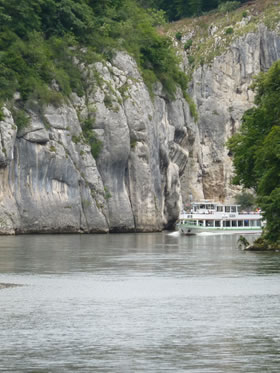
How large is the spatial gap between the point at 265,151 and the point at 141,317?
3387cm

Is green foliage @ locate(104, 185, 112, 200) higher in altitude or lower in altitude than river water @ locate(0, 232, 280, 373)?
higher

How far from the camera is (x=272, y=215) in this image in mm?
63625

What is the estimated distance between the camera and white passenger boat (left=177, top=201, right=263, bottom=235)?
414 feet

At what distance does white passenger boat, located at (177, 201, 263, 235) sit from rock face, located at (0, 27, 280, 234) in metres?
6.94

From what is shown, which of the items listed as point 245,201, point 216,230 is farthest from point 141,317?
point 245,201

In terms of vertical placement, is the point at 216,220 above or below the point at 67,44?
below

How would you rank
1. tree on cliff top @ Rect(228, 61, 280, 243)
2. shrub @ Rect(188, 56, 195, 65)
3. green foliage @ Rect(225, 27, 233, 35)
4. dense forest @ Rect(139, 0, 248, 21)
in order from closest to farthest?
tree on cliff top @ Rect(228, 61, 280, 243) < green foliage @ Rect(225, 27, 233, 35) < shrub @ Rect(188, 56, 195, 65) < dense forest @ Rect(139, 0, 248, 21)

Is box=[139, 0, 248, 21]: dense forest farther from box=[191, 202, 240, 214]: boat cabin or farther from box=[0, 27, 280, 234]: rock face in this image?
box=[191, 202, 240, 214]: boat cabin

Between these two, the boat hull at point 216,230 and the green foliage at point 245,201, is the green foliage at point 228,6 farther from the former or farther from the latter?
the boat hull at point 216,230

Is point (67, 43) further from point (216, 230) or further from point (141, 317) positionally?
point (141, 317)

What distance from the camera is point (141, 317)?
33188 millimetres

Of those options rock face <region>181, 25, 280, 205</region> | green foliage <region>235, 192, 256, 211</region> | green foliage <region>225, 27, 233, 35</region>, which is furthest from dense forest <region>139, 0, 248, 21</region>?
green foliage <region>235, 192, 256, 211</region>

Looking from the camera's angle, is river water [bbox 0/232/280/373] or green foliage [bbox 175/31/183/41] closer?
river water [bbox 0/232/280/373]

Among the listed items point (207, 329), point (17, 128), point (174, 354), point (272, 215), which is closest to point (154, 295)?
point (207, 329)
